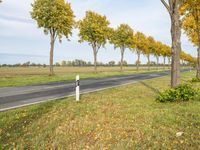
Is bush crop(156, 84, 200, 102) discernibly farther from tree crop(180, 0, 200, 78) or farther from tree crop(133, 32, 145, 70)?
tree crop(133, 32, 145, 70)

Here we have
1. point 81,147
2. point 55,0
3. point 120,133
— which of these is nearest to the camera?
point 81,147

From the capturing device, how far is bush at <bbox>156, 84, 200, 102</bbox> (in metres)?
10.7

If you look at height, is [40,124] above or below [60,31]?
below

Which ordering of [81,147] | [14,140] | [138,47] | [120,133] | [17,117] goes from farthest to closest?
[138,47] → [17,117] → [120,133] → [14,140] → [81,147]

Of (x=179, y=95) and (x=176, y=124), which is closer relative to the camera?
(x=176, y=124)

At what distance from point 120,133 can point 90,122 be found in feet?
4.24

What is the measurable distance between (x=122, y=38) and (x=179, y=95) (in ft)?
162

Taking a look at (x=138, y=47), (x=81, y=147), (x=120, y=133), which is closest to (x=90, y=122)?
(x=120, y=133)

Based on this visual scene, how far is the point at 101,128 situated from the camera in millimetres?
6852

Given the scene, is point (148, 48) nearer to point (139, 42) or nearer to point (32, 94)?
point (139, 42)

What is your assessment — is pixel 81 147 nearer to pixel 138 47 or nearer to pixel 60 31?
pixel 60 31

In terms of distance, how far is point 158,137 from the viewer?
600 cm

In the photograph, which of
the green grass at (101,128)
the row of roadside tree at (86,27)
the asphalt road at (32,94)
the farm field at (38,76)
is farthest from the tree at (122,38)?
the green grass at (101,128)

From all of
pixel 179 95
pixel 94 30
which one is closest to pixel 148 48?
pixel 94 30
